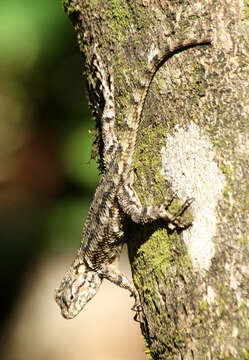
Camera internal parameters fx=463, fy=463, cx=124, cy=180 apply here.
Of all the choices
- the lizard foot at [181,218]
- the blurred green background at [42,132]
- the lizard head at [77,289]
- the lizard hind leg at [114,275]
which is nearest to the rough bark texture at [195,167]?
the lizard foot at [181,218]

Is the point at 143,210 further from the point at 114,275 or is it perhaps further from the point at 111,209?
the point at 114,275

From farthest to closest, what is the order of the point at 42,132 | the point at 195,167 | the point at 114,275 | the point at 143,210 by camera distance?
the point at 42,132, the point at 114,275, the point at 143,210, the point at 195,167

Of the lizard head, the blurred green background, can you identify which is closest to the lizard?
the lizard head

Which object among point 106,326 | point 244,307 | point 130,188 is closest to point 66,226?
point 106,326

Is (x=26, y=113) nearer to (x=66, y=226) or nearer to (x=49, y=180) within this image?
(x=49, y=180)

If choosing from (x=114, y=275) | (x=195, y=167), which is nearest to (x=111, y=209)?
(x=114, y=275)

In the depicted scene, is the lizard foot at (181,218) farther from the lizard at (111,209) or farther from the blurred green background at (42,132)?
the blurred green background at (42,132)
